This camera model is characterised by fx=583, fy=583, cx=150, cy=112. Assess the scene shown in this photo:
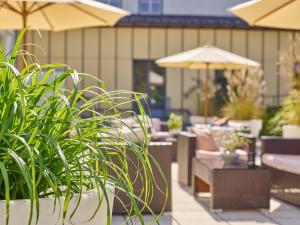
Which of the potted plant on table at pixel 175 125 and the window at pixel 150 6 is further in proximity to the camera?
the window at pixel 150 6

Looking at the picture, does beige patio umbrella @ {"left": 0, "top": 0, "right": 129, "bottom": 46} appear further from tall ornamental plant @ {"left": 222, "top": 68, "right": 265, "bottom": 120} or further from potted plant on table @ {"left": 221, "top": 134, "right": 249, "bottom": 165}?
tall ornamental plant @ {"left": 222, "top": 68, "right": 265, "bottom": 120}

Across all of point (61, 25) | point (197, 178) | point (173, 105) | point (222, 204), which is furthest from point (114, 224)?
point (173, 105)

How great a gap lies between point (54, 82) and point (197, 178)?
Answer: 4256mm

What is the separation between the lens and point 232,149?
610 centimetres

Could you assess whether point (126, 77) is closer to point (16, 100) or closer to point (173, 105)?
point (173, 105)

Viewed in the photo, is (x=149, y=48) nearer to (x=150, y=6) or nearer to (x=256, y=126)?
(x=150, y=6)

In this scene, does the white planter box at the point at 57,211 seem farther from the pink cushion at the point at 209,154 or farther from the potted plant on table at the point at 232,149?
the pink cushion at the point at 209,154

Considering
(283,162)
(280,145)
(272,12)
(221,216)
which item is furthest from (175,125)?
(221,216)

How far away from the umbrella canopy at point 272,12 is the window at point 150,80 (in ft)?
37.6

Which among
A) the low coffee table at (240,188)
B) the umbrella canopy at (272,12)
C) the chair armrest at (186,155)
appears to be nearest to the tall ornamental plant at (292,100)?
the chair armrest at (186,155)

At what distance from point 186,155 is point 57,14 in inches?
95.6

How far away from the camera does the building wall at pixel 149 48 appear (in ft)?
59.8

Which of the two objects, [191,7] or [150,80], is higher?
[191,7]

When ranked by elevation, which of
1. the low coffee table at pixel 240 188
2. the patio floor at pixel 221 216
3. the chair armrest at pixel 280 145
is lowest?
the patio floor at pixel 221 216
